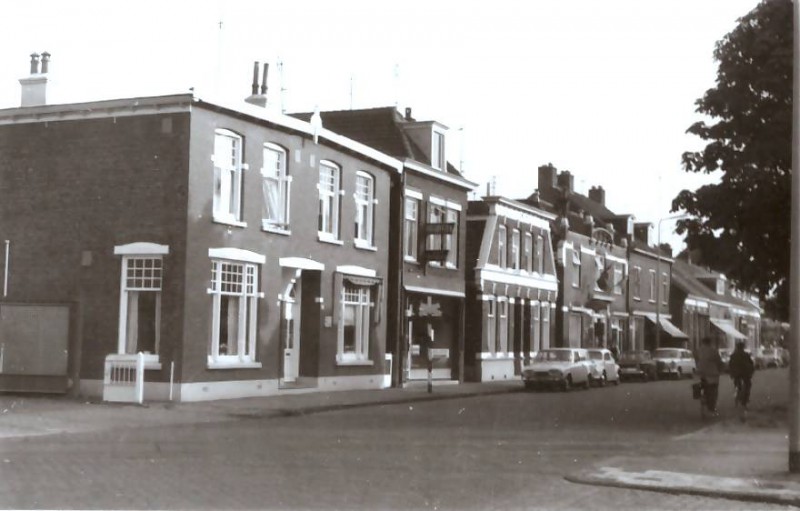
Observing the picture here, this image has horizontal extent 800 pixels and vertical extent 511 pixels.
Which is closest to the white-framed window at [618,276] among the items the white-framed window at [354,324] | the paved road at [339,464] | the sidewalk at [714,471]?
the white-framed window at [354,324]

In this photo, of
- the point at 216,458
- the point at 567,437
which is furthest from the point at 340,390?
the point at 216,458

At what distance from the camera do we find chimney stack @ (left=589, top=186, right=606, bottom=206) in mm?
71500

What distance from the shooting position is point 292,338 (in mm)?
29281

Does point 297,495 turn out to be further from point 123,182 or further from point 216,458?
point 123,182

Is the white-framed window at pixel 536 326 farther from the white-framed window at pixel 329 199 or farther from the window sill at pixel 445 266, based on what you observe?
the white-framed window at pixel 329 199

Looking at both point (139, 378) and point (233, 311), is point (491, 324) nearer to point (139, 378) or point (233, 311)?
point (233, 311)

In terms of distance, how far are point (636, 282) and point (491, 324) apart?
24.8m

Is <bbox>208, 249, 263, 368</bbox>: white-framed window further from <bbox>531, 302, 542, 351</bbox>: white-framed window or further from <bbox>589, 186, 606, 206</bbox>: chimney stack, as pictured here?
<bbox>589, 186, 606, 206</bbox>: chimney stack

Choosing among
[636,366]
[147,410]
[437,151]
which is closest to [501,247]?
[437,151]

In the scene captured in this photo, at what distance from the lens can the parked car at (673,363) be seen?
5059cm

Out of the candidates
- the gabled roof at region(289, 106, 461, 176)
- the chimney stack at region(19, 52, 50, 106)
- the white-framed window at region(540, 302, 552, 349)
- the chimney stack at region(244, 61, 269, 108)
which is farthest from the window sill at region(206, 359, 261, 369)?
the white-framed window at region(540, 302, 552, 349)

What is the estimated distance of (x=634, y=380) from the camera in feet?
158

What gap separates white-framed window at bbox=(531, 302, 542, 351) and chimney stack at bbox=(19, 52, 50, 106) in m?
26.8

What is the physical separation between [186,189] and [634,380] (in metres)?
30.1
